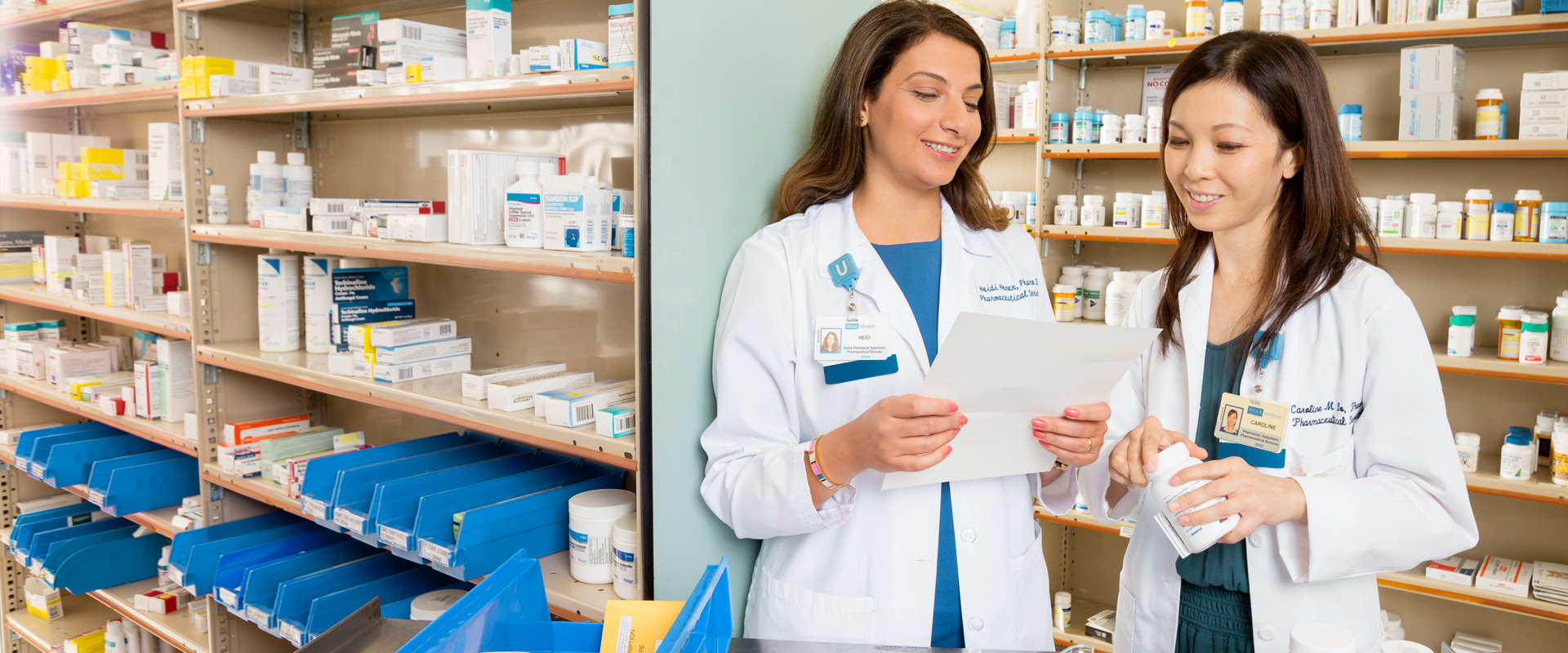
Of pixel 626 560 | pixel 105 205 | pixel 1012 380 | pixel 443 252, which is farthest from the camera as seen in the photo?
pixel 105 205

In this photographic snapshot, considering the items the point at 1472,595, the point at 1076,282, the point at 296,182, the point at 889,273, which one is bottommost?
the point at 1472,595

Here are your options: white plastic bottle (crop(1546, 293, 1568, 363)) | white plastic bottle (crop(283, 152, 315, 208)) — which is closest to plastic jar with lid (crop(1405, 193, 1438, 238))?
white plastic bottle (crop(1546, 293, 1568, 363))

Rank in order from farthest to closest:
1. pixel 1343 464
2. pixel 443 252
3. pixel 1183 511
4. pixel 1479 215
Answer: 1. pixel 1479 215
2. pixel 443 252
3. pixel 1343 464
4. pixel 1183 511

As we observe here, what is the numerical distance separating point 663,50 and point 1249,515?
1.12m

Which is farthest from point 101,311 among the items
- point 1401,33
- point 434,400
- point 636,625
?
point 1401,33

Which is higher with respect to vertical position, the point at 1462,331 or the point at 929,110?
the point at 929,110

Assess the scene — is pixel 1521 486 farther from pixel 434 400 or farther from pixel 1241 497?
pixel 434 400

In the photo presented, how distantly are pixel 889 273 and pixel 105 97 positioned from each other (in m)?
2.78

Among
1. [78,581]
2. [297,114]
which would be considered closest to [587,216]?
[297,114]

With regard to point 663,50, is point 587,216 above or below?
below

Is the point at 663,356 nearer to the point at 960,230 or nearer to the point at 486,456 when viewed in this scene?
the point at 960,230

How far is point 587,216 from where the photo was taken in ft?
6.05

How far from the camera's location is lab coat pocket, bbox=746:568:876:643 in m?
1.46

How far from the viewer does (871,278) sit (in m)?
1.51
